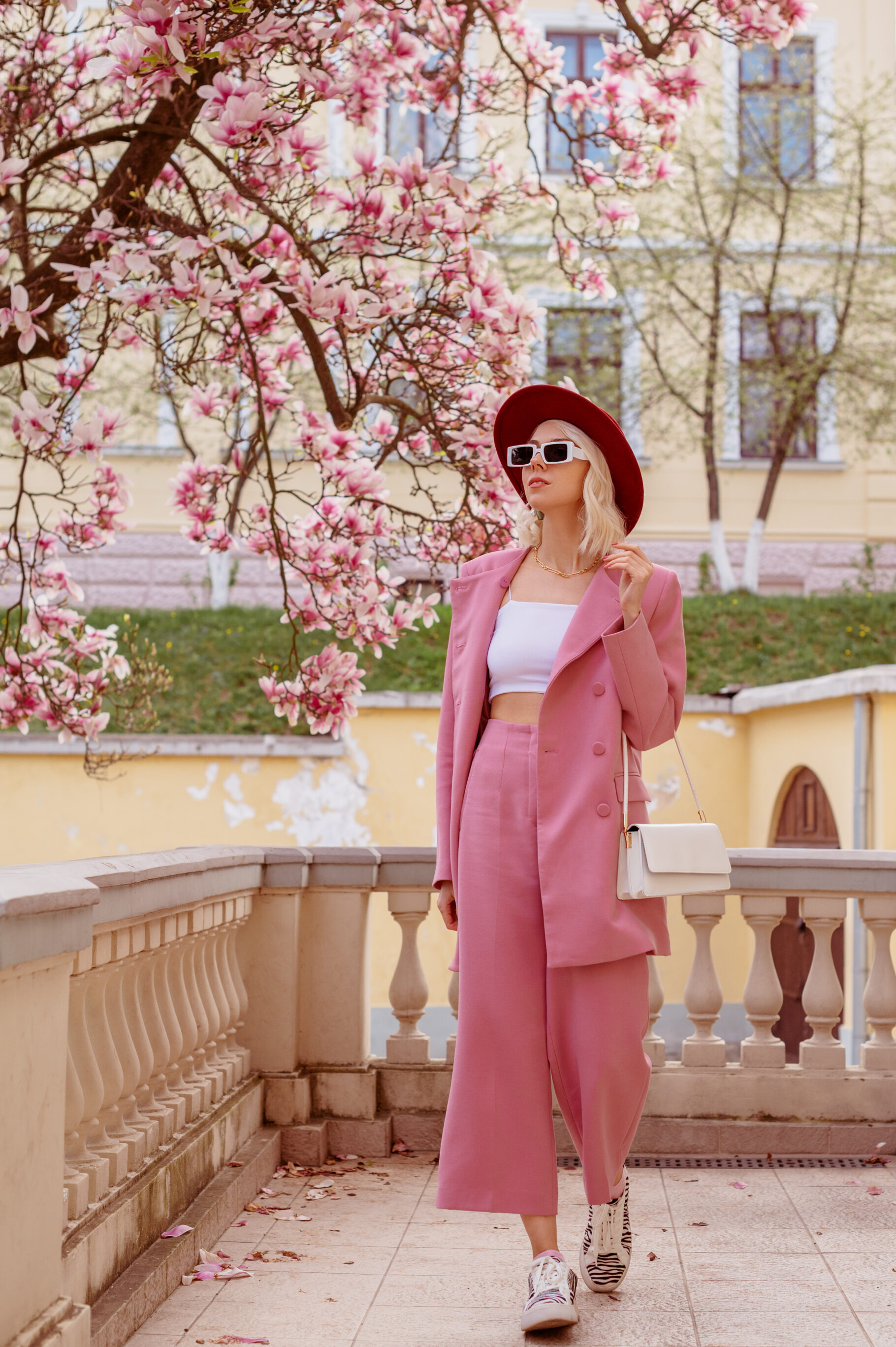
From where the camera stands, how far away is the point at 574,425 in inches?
134

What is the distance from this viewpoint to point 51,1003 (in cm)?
241

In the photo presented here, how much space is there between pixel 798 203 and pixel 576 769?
16.4 metres

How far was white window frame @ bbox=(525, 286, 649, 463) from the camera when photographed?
711 inches

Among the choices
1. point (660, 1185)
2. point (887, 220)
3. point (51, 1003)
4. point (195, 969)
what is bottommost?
point (660, 1185)

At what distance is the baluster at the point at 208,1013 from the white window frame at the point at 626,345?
573 inches

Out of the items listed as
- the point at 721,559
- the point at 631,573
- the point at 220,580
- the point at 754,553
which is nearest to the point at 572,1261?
the point at 631,573

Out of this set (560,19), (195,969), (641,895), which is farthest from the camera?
(560,19)

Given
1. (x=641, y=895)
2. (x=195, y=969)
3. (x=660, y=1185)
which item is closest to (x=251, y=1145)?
(x=195, y=969)

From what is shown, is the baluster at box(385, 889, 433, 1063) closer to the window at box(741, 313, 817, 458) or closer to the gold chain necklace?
the gold chain necklace

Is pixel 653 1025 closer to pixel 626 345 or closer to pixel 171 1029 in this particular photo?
pixel 171 1029

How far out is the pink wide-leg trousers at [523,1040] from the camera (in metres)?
3.12

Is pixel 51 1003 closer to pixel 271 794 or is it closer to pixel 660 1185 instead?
pixel 660 1185

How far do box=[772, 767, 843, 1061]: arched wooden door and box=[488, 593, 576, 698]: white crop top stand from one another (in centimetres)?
869

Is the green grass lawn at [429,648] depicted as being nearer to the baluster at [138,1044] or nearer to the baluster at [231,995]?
the baluster at [231,995]
